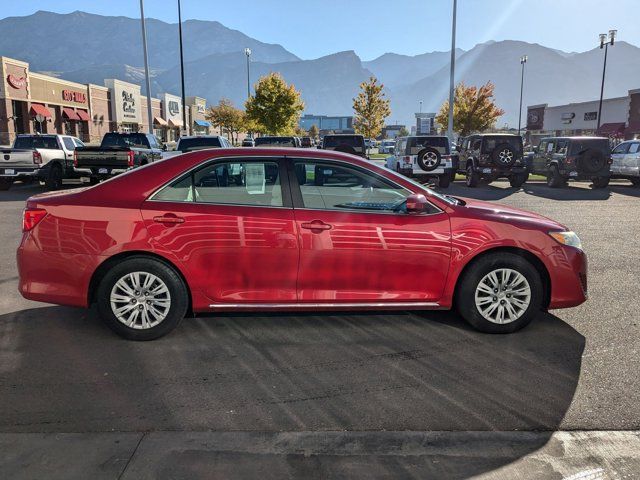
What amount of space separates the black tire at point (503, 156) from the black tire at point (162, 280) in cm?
1553

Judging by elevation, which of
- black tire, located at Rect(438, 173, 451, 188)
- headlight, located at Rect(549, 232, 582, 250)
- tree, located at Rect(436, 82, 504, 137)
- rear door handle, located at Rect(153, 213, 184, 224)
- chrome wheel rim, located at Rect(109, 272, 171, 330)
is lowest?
chrome wheel rim, located at Rect(109, 272, 171, 330)

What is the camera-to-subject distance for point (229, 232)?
4305 millimetres

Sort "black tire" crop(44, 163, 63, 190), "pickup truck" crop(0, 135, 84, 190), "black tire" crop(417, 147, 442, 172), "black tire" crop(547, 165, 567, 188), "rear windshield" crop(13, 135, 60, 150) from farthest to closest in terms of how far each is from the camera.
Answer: "black tire" crop(547, 165, 567, 188) → "black tire" crop(417, 147, 442, 172) → "rear windshield" crop(13, 135, 60, 150) → "black tire" crop(44, 163, 63, 190) → "pickup truck" crop(0, 135, 84, 190)

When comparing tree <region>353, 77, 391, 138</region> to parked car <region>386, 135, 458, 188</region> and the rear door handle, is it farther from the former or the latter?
the rear door handle

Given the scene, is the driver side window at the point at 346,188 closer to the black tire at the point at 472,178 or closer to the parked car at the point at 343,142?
the black tire at the point at 472,178

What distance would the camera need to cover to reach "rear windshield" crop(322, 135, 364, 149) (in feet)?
68.7

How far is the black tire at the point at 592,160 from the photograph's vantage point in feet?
57.3

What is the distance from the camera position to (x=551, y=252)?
14.9 feet

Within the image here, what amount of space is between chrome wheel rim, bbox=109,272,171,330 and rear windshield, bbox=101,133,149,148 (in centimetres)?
1472

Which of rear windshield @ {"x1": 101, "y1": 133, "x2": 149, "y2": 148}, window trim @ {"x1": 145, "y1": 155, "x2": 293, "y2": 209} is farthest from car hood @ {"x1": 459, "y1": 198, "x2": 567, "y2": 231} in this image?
rear windshield @ {"x1": 101, "y1": 133, "x2": 149, "y2": 148}

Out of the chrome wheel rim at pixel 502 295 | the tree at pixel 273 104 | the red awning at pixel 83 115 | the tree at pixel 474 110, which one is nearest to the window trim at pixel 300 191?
the chrome wheel rim at pixel 502 295

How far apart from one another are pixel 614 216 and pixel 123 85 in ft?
179

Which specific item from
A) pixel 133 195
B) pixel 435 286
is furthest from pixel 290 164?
pixel 435 286

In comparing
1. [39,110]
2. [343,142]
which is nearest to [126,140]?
[343,142]
